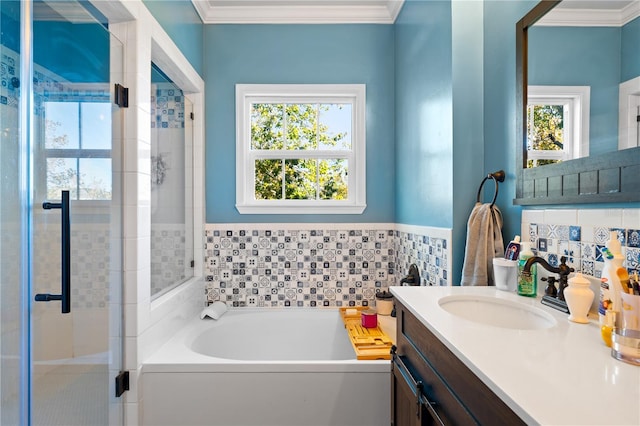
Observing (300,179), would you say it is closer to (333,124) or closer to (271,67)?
(333,124)

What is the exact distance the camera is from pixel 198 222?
2621 mm

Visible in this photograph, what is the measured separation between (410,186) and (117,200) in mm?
1739

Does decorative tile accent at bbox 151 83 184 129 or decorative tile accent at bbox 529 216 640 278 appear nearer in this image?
decorative tile accent at bbox 529 216 640 278

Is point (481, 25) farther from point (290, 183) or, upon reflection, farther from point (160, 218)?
point (160, 218)

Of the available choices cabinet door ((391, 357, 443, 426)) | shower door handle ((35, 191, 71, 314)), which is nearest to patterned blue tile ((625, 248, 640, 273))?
cabinet door ((391, 357, 443, 426))

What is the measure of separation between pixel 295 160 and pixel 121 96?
1405 mm

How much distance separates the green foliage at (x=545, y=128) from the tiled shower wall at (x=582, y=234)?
0.23m

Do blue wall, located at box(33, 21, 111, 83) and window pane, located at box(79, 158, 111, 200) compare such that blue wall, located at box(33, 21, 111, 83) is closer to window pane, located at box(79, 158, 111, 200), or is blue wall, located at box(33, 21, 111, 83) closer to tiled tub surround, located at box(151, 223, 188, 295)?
window pane, located at box(79, 158, 111, 200)

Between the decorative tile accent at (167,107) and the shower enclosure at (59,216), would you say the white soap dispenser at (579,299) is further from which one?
the decorative tile accent at (167,107)

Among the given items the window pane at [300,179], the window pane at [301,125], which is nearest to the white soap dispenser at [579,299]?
the window pane at [300,179]

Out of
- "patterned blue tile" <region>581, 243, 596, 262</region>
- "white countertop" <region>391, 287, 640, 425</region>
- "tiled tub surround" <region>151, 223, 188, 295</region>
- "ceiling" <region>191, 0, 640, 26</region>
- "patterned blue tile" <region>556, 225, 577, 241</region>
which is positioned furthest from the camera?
"ceiling" <region>191, 0, 640, 26</region>

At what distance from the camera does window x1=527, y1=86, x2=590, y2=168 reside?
1187 mm

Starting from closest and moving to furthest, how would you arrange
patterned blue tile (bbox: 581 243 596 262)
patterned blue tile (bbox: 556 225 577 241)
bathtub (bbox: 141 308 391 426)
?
patterned blue tile (bbox: 581 243 596 262)
patterned blue tile (bbox: 556 225 577 241)
bathtub (bbox: 141 308 391 426)

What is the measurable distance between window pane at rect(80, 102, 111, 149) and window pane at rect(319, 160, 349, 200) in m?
1.58
